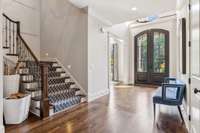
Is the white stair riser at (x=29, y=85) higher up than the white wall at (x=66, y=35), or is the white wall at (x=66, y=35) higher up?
the white wall at (x=66, y=35)

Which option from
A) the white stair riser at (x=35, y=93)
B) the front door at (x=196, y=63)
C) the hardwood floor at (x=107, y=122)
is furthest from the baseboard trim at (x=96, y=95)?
the front door at (x=196, y=63)

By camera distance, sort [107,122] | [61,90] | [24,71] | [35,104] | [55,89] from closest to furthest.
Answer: [107,122] → [35,104] → [24,71] → [55,89] → [61,90]

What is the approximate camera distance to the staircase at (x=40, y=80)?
370 centimetres

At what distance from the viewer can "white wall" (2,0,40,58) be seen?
5477mm

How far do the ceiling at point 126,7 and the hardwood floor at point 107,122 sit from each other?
285cm

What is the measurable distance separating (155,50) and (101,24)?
3605mm

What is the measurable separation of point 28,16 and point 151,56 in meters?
5.82

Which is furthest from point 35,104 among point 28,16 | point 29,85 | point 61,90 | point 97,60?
point 28,16

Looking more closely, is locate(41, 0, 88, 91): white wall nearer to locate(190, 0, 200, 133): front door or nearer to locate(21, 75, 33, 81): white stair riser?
locate(21, 75, 33, 81): white stair riser

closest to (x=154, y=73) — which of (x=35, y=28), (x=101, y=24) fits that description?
(x=101, y=24)

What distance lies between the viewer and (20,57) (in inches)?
196

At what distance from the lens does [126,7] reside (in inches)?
190

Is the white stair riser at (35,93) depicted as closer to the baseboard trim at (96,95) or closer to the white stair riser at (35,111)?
the white stair riser at (35,111)

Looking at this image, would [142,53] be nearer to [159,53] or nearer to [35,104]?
[159,53]
